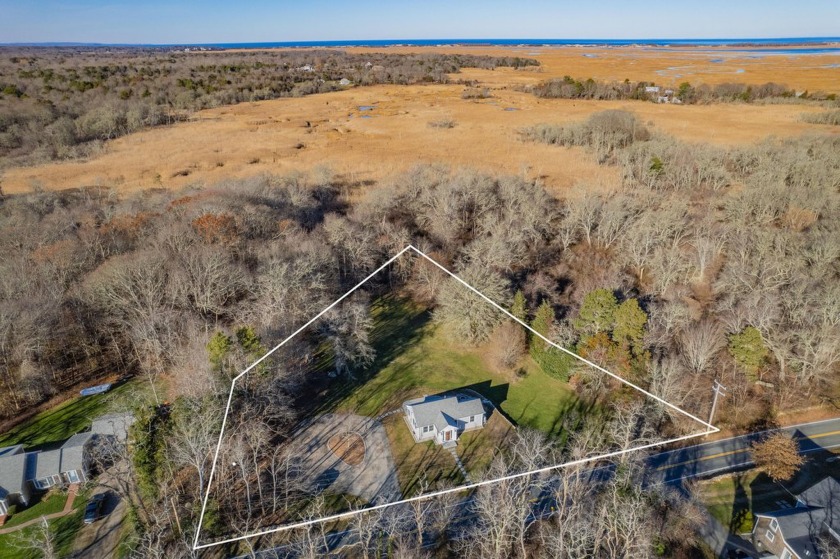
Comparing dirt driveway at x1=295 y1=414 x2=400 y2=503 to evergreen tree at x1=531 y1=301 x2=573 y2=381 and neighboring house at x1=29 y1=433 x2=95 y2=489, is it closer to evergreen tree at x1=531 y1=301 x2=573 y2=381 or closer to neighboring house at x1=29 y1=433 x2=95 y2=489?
neighboring house at x1=29 y1=433 x2=95 y2=489

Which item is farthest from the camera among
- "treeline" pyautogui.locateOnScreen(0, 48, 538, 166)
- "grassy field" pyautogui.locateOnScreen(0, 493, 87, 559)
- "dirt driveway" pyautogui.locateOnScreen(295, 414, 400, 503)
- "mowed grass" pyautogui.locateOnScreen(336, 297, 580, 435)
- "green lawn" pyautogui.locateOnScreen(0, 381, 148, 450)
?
"treeline" pyautogui.locateOnScreen(0, 48, 538, 166)

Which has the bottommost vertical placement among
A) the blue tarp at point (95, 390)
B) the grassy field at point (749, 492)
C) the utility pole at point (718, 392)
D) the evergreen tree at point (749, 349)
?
the grassy field at point (749, 492)

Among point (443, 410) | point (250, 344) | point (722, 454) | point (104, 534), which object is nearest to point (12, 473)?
point (104, 534)

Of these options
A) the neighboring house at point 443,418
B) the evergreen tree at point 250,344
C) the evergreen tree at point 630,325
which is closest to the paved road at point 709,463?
the neighboring house at point 443,418

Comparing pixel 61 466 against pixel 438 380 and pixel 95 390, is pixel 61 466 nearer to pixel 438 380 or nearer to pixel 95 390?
pixel 95 390

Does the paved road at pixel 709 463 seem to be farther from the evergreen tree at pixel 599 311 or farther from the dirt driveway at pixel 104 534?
the evergreen tree at pixel 599 311

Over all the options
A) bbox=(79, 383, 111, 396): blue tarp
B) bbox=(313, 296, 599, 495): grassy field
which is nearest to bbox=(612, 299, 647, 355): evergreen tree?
bbox=(313, 296, 599, 495): grassy field
